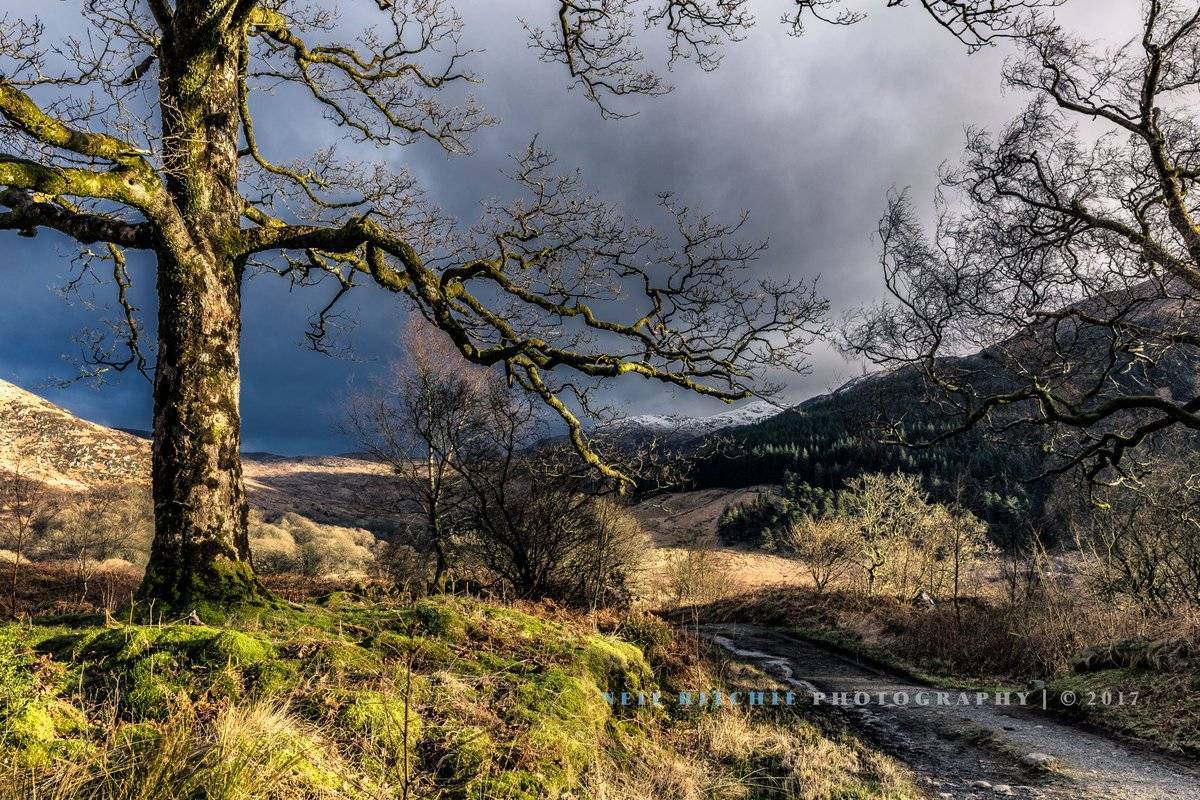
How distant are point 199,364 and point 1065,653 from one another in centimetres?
1405

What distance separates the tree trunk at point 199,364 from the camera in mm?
5340

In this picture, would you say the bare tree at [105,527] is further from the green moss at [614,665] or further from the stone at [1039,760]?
the stone at [1039,760]

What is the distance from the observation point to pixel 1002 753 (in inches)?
258

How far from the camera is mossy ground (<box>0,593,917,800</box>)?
8.13 ft

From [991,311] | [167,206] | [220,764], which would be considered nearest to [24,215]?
[167,206]

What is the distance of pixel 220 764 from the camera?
2.40 m

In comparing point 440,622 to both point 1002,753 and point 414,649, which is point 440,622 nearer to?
point 414,649

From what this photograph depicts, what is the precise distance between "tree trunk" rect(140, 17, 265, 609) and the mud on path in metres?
7.03

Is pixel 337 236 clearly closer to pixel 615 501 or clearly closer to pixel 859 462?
pixel 615 501

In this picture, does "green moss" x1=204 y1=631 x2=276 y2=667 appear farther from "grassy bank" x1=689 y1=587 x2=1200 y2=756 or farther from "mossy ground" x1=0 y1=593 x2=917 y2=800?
"grassy bank" x1=689 y1=587 x2=1200 y2=756

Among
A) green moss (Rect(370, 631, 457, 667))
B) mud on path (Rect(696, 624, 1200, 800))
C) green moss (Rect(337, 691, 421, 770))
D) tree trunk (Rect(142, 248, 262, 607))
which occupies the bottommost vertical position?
mud on path (Rect(696, 624, 1200, 800))

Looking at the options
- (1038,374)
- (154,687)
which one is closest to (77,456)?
(154,687)

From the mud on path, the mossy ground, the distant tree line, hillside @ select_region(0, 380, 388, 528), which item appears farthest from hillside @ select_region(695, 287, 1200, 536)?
the distant tree line

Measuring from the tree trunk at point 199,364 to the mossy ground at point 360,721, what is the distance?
76 centimetres
